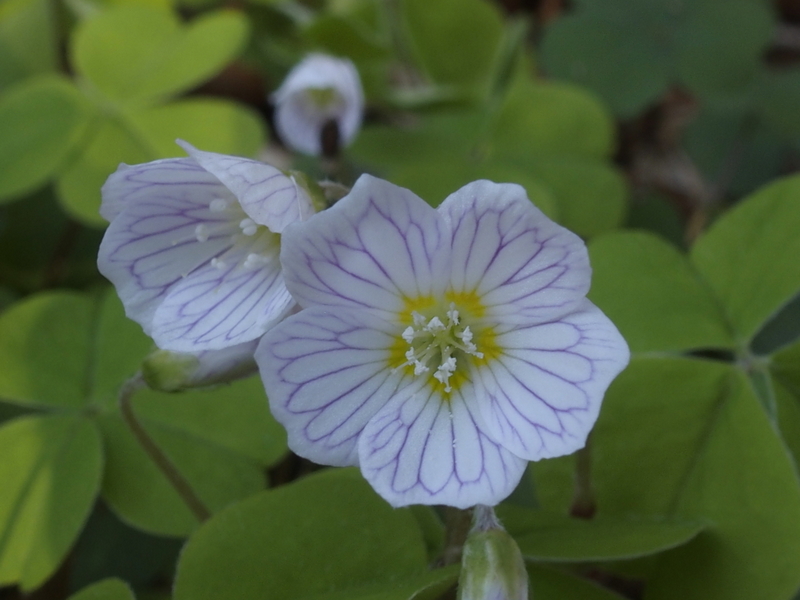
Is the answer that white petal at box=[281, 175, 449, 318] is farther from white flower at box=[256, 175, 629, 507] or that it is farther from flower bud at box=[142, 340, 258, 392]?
flower bud at box=[142, 340, 258, 392]

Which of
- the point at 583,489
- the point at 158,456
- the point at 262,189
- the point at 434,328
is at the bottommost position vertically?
the point at 158,456

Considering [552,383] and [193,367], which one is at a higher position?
[552,383]

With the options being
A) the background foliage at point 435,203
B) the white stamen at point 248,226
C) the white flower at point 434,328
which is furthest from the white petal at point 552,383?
the white stamen at point 248,226

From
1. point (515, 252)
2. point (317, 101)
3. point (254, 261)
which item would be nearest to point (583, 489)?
point (515, 252)

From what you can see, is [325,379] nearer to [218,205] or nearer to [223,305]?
[223,305]

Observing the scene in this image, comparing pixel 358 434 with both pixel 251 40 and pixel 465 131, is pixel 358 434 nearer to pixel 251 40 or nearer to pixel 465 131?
pixel 465 131

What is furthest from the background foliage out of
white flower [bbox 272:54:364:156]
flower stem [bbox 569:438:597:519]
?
white flower [bbox 272:54:364:156]
